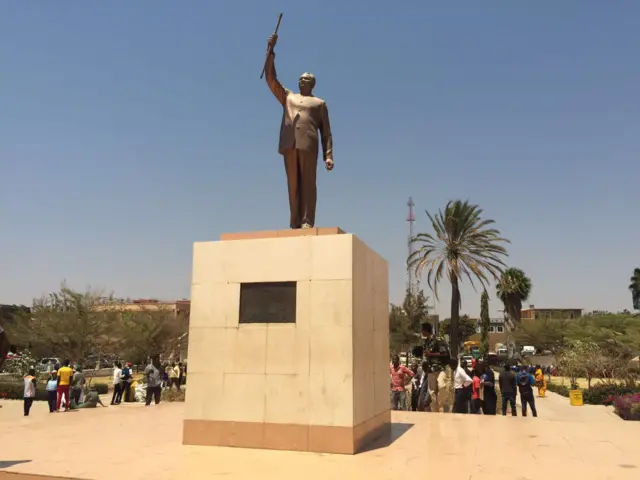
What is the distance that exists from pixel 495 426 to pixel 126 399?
533 inches

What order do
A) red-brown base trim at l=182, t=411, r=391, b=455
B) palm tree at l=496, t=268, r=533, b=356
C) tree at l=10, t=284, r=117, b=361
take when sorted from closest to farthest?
red-brown base trim at l=182, t=411, r=391, b=455, tree at l=10, t=284, r=117, b=361, palm tree at l=496, t=268, r=533, b=356

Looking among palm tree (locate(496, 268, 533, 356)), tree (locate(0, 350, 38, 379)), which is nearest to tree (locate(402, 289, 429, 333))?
palm tree (locate(496, 268, 533, 356))

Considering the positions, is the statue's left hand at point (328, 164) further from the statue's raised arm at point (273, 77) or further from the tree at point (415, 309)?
the tree at point (415, 309)

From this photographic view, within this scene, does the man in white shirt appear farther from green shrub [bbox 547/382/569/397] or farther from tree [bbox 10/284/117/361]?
tree [bbox 10/284/117/361]

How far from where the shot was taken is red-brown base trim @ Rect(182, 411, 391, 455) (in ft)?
25.2

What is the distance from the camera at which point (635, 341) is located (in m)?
30.6

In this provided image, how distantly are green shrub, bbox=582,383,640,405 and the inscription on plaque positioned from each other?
18386 millimetres

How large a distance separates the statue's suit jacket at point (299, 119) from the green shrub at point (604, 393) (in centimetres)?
1825

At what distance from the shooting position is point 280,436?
7953 millimetres

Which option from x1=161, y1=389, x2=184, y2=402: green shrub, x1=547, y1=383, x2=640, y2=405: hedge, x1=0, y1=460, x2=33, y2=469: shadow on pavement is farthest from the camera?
x1=547, y1=383, x2=640, y2=405: hedge

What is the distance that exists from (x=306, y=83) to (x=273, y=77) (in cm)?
63

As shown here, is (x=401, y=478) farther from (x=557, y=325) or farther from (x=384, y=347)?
(x=557, y=325)

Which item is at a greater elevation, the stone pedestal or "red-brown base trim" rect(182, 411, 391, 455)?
the stone pedestal

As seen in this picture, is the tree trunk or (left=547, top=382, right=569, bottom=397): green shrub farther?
the tree trunk
